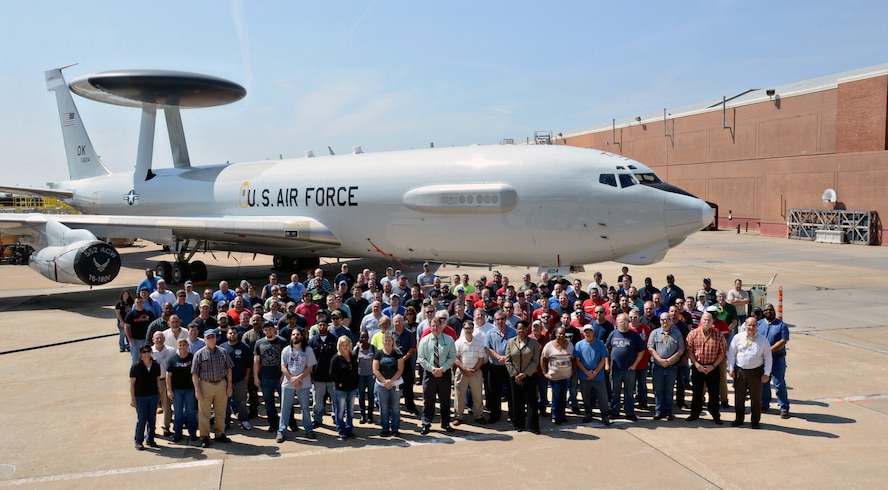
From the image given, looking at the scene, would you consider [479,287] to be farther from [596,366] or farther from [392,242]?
[392,242]

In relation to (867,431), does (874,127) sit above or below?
above

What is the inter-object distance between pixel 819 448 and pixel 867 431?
1020 millimetres

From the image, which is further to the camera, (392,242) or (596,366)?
(392,242)

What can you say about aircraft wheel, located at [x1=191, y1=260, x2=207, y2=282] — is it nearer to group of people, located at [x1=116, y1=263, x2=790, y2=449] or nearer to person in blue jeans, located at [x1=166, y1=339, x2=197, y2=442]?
group of people, located at [x1=116, y1=263, x2=790, y2=449]

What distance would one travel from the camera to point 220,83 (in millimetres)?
26891

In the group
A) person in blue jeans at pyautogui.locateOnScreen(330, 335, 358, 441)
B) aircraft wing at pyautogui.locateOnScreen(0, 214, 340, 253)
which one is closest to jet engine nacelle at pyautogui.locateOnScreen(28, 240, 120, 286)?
aircraft wing at pyautogui.locateOnScreen(0, 214, 340, 253)

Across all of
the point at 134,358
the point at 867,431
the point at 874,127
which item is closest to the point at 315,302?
the point at 134,358

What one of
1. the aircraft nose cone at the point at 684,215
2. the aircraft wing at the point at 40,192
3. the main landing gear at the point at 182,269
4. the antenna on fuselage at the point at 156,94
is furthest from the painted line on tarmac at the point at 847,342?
the aircraft wing at the point at 40,192

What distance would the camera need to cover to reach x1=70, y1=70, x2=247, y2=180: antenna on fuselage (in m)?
25.1

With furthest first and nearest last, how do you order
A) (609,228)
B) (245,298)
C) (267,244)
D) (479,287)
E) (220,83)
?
(220,83) < (267,244) < (609,228) < (479,287) < (245,298)

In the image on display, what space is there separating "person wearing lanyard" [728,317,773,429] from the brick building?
37.3m

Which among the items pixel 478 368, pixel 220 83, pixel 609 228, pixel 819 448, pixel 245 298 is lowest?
pixel 819 448

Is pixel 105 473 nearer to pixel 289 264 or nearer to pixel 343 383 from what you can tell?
pixel 343 383

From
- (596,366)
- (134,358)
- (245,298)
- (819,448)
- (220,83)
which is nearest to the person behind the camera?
(819,448)
